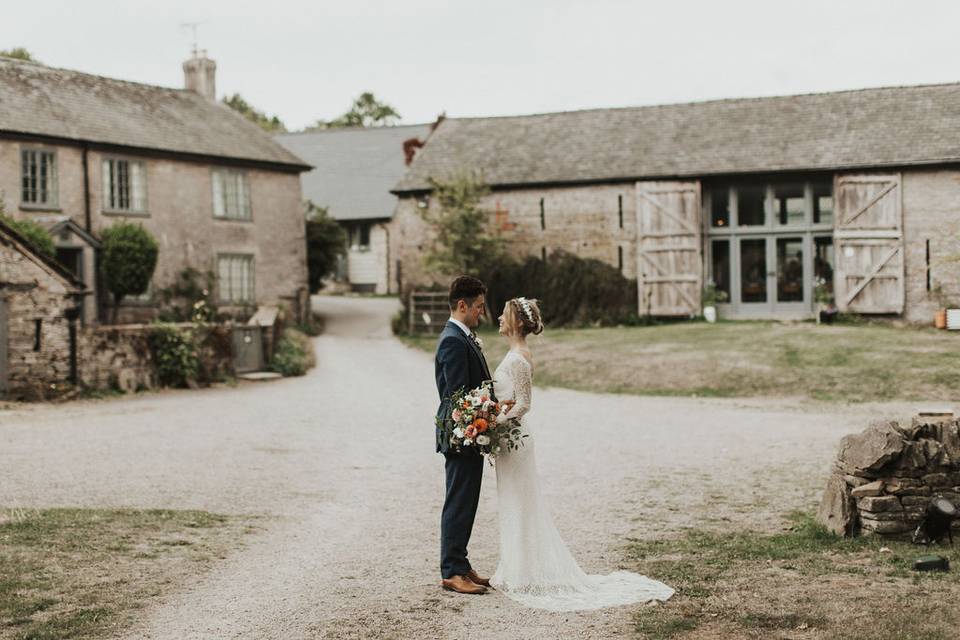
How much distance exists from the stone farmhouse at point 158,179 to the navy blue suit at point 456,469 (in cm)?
2201

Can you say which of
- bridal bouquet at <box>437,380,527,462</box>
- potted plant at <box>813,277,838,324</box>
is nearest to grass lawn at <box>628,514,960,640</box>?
bridal bouquet at <box>437,380,527,462</box>

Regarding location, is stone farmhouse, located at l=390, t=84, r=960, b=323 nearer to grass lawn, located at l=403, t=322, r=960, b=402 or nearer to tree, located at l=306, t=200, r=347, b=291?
grass lawn, located at l=403, t=322, r=960, b=402

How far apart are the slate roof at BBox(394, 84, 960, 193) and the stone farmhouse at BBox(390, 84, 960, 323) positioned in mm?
56

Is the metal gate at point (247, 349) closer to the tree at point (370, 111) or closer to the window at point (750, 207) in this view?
the window at point (750, 207)

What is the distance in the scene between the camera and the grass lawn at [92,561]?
6703 mm

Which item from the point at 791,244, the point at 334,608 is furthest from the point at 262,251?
the point at 334,608

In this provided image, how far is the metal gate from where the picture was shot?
2425 centimetres

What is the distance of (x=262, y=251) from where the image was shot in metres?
32.7

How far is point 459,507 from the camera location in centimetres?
711

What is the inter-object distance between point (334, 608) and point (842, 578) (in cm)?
353

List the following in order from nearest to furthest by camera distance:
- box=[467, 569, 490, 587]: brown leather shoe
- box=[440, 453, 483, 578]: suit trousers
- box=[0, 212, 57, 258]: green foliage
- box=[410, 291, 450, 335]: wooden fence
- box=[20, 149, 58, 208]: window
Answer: box=[440, 453, 483, 578]: suit trousers, box=[467, 569, 490, 587]: brown leather shoe, box=[0, 212, 57, 258]: green foliage, box=[20, 149, 58, 208]: window, box=[410, 291, 450, 335]: wooden fence

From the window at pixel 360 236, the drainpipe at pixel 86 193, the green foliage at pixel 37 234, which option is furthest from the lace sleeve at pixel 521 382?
the window at pixel 360 236

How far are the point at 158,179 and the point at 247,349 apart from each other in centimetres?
793

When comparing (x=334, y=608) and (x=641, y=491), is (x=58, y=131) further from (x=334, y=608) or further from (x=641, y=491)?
(x=334, y=608)
